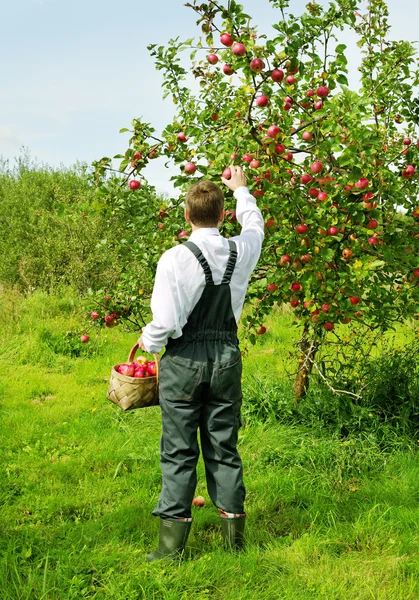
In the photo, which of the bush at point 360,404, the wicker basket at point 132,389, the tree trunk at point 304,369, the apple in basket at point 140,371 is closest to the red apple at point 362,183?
the wicker basket at point 132,389

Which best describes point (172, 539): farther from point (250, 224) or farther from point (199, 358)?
point (250, 224)

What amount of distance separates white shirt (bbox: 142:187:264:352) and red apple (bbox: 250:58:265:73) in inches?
35.2

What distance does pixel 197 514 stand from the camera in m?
3.66

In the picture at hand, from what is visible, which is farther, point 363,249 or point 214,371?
point 363,249

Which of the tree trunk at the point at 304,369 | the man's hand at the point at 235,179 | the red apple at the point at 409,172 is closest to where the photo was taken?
the man's hand at the point at 235,179

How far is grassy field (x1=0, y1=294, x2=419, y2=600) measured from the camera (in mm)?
2936

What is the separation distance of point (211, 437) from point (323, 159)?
5.89ft

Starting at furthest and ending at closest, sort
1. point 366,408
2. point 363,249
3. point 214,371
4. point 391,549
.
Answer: point 366,408, point 363,249, point 391,549, point 214,371

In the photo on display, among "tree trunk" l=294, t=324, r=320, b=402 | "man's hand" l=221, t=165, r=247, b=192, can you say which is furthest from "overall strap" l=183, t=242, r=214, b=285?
"tree trunk" l=294, t=324, r=320, b=402

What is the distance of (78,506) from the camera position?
12.7 ft

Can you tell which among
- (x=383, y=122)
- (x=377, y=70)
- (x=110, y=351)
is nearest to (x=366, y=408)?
(x=383, y=122)

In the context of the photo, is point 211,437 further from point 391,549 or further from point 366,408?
point 366,408

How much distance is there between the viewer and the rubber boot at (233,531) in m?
3.22

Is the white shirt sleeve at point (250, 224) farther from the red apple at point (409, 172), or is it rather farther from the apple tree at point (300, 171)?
the red apple at point (409, 172)
